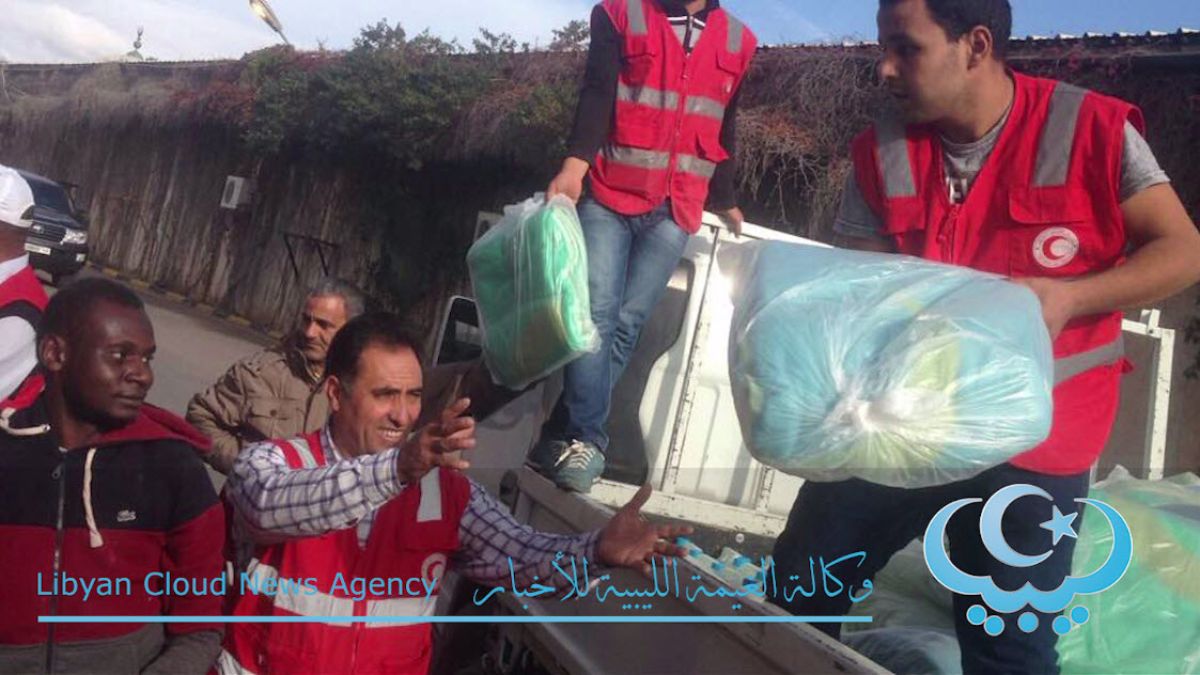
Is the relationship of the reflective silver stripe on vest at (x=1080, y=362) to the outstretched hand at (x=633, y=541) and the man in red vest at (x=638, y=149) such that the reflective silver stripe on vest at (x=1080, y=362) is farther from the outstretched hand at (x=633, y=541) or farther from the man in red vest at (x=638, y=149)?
the man in red vest at (x=638, y=149)

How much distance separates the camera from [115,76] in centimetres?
2241

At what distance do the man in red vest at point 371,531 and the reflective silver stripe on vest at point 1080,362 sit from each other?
0.82 m

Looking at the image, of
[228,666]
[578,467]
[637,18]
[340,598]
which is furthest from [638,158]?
[228,666]

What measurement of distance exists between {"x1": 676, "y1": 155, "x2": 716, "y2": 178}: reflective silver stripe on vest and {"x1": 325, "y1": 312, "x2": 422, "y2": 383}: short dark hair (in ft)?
4.93

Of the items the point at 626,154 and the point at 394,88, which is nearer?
the point at 626,154

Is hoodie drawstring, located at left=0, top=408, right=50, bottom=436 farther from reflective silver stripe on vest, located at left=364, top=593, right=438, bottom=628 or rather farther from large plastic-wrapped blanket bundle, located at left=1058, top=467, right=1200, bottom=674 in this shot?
large plastic-wrapped blanket bundle, located at left=1058, top=467, right=1200, bottom=674

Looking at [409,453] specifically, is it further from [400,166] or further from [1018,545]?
[400,166]

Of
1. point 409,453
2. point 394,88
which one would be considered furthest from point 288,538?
point 394,88

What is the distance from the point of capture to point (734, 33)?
11.6ft

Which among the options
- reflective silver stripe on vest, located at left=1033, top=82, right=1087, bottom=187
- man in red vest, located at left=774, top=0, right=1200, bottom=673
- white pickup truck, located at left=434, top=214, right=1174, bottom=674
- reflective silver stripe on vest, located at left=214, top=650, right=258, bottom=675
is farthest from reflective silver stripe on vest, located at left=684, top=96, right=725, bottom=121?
reflective silver stripe on vest, located at left=214, top=650, right=258, bottom=675

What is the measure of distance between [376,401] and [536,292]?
3.24ft

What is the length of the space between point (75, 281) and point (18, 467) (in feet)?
1.25

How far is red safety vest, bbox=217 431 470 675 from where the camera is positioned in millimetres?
1853

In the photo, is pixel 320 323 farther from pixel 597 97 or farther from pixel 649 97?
pixel 649 97
